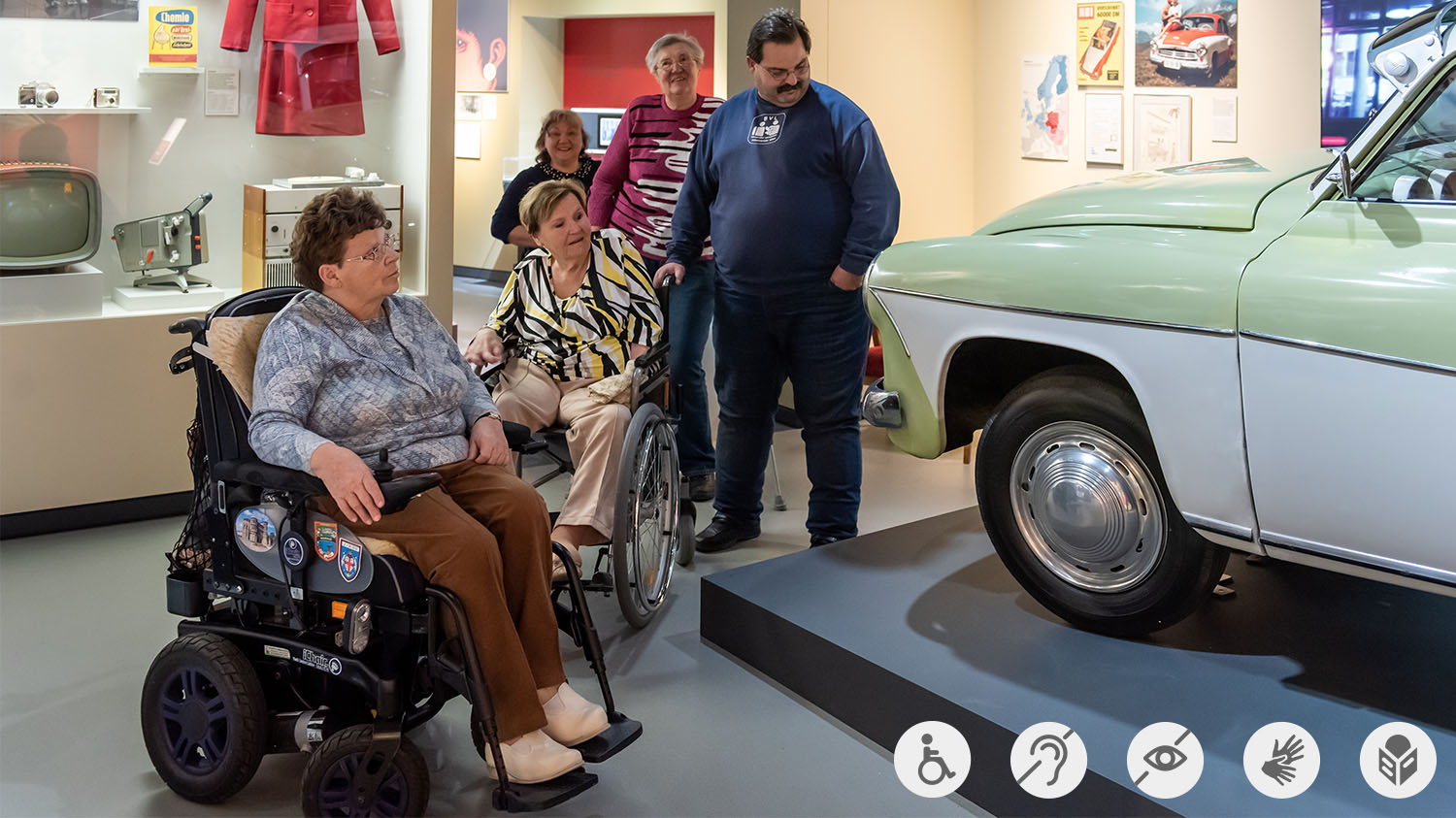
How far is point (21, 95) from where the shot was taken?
4645 mm

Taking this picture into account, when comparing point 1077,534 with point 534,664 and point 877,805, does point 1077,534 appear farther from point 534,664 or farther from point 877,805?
point 534,664

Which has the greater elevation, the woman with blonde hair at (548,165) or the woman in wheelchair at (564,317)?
the woman with blonde hair at (548,165)

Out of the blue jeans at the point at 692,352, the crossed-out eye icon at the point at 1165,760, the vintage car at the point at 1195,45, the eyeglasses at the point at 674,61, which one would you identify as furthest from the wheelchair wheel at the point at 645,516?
the vintage car at the point at 1195,45

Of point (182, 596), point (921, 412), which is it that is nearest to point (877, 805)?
point (921, 412)

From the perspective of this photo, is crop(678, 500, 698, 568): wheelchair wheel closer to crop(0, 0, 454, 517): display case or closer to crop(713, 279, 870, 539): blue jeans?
crop(713, 279, 870, 539): blue jeans

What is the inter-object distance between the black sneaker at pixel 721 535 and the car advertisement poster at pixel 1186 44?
276 centimetres

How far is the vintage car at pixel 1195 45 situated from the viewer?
5.43 m

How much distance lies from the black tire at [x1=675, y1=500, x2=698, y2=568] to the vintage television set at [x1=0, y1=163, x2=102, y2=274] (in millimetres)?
2372

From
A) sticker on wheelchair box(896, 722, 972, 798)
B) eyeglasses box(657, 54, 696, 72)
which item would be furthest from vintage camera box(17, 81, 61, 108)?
sticker on wheelchair box(896, 722, 972, 798)

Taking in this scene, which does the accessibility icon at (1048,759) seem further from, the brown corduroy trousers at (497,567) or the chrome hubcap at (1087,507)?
the brown corduroy trousers at (497,567)

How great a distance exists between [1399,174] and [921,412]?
4.00 ft

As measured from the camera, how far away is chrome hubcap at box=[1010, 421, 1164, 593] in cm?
301

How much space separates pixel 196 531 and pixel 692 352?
2453mm

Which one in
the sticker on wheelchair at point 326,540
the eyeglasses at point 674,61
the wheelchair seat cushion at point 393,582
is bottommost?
the wheelchair seat cushion at point 393,582
